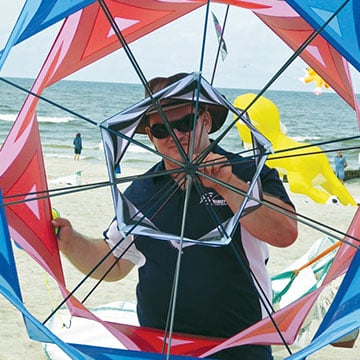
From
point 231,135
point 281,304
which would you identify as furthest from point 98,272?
point 231,135

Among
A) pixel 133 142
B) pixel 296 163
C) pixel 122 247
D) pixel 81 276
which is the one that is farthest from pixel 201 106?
pixel 296 163

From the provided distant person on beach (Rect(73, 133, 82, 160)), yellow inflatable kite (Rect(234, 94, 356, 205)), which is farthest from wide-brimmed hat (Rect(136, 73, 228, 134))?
distant person on beach (Rect(73, 133, 82, 160))

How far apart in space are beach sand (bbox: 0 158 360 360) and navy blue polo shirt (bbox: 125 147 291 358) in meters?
1.89

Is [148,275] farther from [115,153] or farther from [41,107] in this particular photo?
[41,107]

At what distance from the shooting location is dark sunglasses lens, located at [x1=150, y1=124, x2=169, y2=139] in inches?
74.3

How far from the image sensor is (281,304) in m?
3.82

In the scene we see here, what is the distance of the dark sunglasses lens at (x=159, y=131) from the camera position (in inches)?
74.3

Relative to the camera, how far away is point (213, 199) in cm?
194

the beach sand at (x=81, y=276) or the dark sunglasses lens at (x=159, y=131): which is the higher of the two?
the dark sunglasses lens at (x=159, y=131)

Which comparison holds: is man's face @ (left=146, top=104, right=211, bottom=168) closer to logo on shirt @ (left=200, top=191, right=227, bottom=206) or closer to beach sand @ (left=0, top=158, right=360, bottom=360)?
logo on shirt @ (left=200, top=191, right=227, bottom=206)

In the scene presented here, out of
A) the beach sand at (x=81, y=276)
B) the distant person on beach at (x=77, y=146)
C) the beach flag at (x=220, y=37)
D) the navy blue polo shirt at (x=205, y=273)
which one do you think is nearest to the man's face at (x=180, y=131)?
the navy blue polo shirt at (x=205, y=273)

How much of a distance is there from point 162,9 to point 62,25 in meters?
0.34

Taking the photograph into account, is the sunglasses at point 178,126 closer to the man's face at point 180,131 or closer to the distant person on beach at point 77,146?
the man's face at point 180,131

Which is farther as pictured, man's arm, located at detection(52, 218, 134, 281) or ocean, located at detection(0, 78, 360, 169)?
ocean, located at detection(0, 78, 360, 169)
